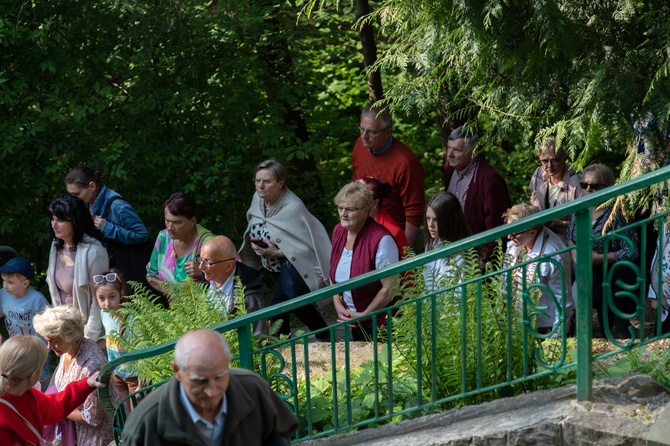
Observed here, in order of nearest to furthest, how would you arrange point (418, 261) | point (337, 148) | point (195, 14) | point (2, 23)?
1. point (418, 261)
2. point (2, 23)
3. point (195, 14)
4. point (337, 148)

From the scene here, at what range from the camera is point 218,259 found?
20.2ft

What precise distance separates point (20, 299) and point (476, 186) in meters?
3.36

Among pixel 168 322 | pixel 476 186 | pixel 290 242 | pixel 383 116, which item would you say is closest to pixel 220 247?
pixel 290 242

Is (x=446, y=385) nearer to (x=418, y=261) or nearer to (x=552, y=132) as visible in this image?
(x=418, y=261)

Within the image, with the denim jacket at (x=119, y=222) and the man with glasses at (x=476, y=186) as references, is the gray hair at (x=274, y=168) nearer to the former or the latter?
the denim jacket at (x=119, y=222)

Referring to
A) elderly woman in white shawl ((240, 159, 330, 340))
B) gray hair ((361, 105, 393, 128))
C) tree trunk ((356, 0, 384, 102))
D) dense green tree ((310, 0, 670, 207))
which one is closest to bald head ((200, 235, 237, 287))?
elderly woman in white shawl ((240, 159, 330, 340))

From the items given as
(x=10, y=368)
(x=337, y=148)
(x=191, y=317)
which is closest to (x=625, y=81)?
(x=191, y=317)

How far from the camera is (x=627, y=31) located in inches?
225

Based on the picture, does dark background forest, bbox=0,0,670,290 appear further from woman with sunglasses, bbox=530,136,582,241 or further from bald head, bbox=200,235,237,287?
bald head, bbox=200,235,237,287

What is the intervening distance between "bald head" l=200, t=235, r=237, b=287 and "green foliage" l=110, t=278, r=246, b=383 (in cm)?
84

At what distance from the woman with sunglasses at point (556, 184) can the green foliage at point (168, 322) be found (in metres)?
2.72

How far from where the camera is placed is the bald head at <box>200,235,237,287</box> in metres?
6.15

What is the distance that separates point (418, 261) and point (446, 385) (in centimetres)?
74

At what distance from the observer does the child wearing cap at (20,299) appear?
7.16 meters
